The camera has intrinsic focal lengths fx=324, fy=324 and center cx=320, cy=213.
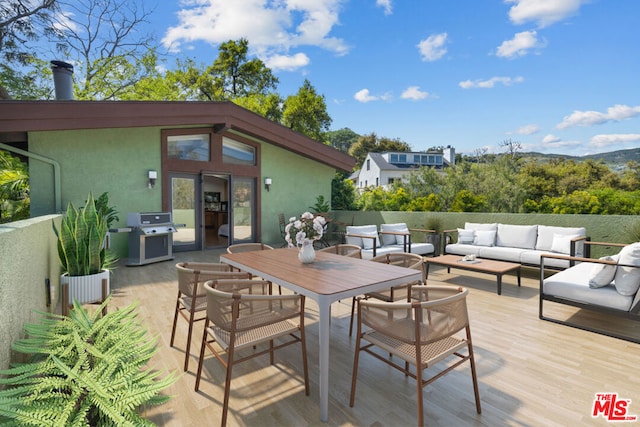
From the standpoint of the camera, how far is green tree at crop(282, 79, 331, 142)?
18.5m

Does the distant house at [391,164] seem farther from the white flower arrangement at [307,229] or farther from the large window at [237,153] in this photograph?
the white flower arrangement at [307,229]

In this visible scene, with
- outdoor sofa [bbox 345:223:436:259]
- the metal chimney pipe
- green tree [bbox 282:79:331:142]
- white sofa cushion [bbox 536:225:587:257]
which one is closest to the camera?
white sofa cushion [bbox 536:225:587:257]

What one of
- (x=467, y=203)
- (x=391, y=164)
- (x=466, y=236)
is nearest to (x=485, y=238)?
(x=466, y=236)

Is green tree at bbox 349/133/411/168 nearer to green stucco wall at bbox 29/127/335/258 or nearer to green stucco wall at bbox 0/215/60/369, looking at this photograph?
green stucco wall at bbox 29/127/335/258

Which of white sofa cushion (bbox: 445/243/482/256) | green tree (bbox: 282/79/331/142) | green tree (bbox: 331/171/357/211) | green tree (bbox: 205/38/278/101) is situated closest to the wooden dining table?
white sofa cushion (bbox: 445/243/482/256)

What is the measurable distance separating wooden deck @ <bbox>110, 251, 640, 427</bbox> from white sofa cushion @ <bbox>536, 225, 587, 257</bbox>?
7.12 feet

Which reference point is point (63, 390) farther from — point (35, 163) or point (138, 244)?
point (35, 163)

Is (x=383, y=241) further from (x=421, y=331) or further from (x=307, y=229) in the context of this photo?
(x=421, y=331)

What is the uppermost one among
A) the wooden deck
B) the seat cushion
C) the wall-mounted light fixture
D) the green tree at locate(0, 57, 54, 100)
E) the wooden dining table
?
the green tree at locate(0, 57, 54, 100)

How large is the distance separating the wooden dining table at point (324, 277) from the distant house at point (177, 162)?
4.76m

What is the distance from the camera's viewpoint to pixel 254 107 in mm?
18703

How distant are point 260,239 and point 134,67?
1353cm

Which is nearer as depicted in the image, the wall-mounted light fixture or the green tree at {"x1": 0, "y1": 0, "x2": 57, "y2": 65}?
the wall-mounted light fixture

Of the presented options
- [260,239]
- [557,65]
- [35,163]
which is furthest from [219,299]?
[557,65]
